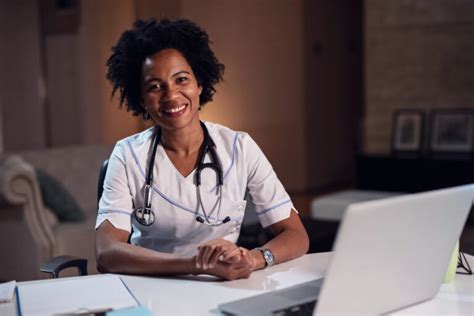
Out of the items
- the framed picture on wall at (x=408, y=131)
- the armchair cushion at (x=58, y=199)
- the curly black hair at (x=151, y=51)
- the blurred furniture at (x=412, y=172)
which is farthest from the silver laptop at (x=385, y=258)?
the framed picture on wall at (x=408, y=131)

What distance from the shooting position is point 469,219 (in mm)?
5586

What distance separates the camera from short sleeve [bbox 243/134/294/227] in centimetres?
209

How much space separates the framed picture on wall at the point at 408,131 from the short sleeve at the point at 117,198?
14.2ft

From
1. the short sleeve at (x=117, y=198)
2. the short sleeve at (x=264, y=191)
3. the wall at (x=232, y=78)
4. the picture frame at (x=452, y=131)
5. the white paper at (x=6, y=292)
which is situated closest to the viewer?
the white paper at (x=6, y=292)

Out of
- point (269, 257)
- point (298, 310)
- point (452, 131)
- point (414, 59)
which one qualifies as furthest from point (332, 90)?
point (298, 310)

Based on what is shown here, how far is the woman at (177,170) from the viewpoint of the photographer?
79.4 inches

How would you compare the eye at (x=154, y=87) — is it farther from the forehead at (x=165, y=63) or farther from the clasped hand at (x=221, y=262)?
the clasped hand at (x=221, y=262)

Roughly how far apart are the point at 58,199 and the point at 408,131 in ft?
10.2

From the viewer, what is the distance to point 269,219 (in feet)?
6.89

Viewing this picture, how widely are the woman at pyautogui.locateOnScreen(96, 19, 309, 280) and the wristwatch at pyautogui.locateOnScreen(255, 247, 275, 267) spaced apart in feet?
0.22

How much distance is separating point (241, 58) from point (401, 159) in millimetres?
2072

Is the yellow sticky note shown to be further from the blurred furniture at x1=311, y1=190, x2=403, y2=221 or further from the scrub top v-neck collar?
the blurred furniture at x1=311, y1=190, x2=403, y2=221

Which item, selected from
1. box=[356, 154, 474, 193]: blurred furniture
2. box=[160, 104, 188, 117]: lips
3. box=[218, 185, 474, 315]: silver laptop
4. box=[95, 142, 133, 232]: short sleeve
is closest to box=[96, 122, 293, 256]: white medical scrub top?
box=[95, 142, 133, 232]: short sleeve

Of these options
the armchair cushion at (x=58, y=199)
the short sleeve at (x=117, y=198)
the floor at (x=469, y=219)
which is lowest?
the floor at (x=469, y=219)
